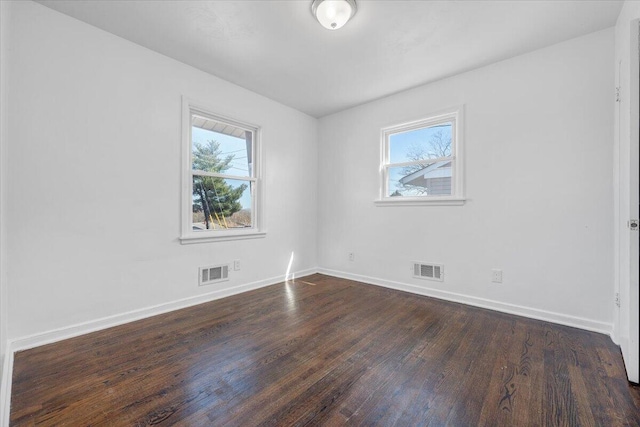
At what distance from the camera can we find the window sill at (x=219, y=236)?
2.96 meters

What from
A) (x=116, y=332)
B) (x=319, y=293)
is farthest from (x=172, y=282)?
(x=319, y=293)

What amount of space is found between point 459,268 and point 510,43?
2286 millimetres

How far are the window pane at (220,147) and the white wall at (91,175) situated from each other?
23 cm

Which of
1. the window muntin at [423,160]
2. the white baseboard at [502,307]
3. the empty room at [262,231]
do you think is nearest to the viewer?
the empty room at [262,231]

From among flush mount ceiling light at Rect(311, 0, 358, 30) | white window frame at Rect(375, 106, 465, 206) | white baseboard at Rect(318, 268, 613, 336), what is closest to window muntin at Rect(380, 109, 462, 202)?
white window frame at Rect(375, 106, 465, 206)

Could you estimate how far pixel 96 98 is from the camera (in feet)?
7.76

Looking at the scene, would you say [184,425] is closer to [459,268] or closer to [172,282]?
[172,282]

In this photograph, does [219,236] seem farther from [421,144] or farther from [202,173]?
[421,144]

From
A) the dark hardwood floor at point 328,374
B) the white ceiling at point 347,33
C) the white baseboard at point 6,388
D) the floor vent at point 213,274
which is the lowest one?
the dark hardwood floor at point 328,374

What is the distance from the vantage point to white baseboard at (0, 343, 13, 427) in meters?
1.34

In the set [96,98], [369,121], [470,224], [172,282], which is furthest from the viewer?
[369,121]

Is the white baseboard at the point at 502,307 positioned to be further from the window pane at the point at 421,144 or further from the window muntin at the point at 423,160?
the window pane at the point at 421,144

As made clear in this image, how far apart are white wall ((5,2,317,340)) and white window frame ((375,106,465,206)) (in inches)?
86.6

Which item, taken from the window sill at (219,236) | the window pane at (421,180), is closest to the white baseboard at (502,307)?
the window pane at (421,180)
